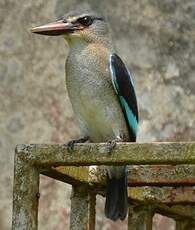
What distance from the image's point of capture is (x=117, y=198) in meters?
4.79

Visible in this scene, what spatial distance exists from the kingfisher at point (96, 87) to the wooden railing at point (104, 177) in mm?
185

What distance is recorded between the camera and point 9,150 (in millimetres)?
7824

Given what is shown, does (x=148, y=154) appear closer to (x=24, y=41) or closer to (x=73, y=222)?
(x=73, y=222)

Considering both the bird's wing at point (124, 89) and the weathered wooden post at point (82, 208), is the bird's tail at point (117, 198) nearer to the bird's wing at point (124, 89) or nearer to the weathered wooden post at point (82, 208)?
the weathered wooden post at point (82, 208)

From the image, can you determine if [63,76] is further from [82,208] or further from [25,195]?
[25,195]

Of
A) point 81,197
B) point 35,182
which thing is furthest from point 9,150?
point 35,182

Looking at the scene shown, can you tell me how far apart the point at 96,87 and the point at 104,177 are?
16.2 inches

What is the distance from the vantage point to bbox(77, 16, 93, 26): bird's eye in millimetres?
5078

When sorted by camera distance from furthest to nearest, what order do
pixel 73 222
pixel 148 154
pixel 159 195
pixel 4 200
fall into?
1. pixel 4 200
2. pixel 159 195
3. pixel 73 222
4. pixel 148 154

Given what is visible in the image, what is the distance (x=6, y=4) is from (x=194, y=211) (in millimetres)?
3168

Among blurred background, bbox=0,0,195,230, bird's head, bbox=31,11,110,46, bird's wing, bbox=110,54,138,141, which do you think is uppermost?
bird's head, bbox=31,11,110,46

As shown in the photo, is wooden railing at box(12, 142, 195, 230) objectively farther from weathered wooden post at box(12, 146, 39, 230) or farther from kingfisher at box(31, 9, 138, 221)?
kingfisher at box(31, 9, 138, 221)

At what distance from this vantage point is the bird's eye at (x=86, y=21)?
508 centimetres

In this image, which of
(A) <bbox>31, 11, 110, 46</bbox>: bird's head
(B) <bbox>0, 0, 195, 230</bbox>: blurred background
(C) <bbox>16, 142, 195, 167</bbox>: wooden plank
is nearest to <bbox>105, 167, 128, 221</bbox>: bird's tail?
(A) <bbox>31, 11, 110, 46</bbox>: bird's head
